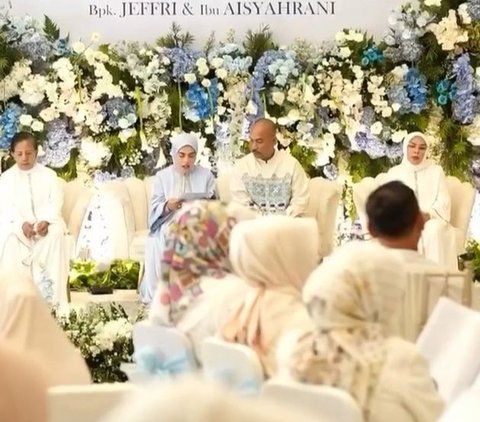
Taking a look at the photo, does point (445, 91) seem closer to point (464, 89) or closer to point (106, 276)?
point (464, 89)

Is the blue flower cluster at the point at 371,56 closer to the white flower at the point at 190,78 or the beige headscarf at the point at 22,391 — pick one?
the white flower at the point at 190,78

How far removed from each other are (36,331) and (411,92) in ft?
21.0

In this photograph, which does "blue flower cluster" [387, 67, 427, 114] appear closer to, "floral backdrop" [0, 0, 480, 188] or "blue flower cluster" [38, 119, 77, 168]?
"floral backdrop" [0, 0, 480, 188]

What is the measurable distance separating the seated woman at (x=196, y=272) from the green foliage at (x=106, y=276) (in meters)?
5.16

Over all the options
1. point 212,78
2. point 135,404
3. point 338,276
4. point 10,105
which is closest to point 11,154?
point 10,105

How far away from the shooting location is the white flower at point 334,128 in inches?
385

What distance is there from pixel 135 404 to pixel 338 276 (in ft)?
5.90

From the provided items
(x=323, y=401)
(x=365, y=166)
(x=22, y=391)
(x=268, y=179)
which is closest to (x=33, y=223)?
(x=268, y=179)

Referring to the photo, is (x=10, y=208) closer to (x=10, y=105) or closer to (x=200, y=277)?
(x=10, y=105)

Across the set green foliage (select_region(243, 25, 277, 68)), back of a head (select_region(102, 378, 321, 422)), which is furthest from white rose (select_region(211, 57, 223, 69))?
back of a head (select_region(102, 378, 321, 422))

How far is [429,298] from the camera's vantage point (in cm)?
437

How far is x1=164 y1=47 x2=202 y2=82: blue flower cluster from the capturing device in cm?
984

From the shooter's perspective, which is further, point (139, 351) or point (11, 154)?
point (11, 154)

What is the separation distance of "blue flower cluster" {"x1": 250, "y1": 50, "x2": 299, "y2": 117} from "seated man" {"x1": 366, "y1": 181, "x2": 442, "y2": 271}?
5.59 meters
